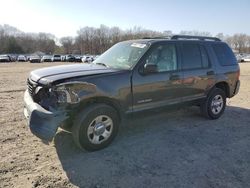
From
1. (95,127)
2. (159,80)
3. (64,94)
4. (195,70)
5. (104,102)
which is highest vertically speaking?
(195,70)

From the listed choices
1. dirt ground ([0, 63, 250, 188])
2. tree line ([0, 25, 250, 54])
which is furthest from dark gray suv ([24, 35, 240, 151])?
tree line ([0, 25, 250, 54])

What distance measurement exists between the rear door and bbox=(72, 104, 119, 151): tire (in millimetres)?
1954

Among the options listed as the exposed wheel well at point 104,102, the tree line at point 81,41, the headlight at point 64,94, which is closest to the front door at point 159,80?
the exposed wheel well at point 104,102

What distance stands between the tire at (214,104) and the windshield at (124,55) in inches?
89.5

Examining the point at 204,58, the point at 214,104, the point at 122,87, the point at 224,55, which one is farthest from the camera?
the point at 224,55

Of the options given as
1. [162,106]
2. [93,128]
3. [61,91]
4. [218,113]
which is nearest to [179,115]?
[218,113]

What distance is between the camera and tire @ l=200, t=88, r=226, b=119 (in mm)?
6520

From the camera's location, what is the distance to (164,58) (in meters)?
5.48

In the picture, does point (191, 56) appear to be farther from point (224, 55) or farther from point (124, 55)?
point (124, 55)

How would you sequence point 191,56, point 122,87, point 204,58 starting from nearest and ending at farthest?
point 122,87
point 191,56
point 204,58

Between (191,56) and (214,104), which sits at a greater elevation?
(191,56)

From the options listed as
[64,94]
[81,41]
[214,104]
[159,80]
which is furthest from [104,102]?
[81,41]

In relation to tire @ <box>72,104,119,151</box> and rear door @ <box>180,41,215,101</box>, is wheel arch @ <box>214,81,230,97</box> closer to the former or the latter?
rear door @ <box>180,41,215,101</box>

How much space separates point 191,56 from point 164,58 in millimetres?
854
